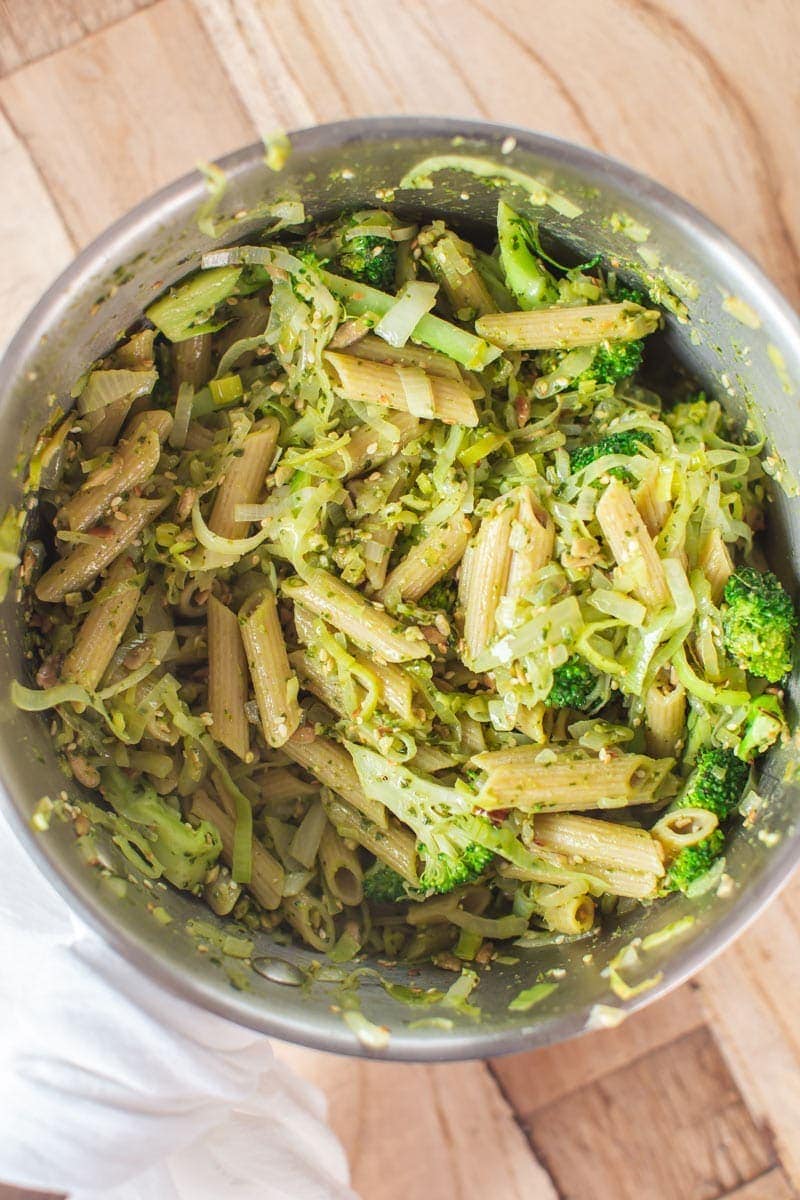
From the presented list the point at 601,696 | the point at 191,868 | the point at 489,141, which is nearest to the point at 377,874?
the point at 191,868

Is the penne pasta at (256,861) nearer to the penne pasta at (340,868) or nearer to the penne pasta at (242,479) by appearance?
the penne pasta at (340,868)

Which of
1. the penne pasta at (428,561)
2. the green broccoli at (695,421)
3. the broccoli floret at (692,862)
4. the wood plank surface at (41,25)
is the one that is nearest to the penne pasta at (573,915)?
the broccoli floret at (692,862)

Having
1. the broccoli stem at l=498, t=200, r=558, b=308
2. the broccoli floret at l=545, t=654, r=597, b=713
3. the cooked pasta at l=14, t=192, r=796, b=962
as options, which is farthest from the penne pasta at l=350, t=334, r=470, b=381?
the broccoli floret at l=545, t=654, r=597, b=713

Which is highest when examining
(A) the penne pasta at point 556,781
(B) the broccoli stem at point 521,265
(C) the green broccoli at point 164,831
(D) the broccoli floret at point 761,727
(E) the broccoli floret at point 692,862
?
(B) the broccoli stem at point 521,265

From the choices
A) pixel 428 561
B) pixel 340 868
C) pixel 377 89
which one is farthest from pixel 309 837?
pixel 377 89

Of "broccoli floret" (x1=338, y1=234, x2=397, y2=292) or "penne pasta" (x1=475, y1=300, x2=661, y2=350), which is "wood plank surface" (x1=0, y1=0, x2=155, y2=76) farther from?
"penne pasta" (x1=475, y1=300, x2=661, y2=350)

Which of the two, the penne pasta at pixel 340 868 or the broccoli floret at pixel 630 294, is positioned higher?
the broccoli floret at pixel 630 294
